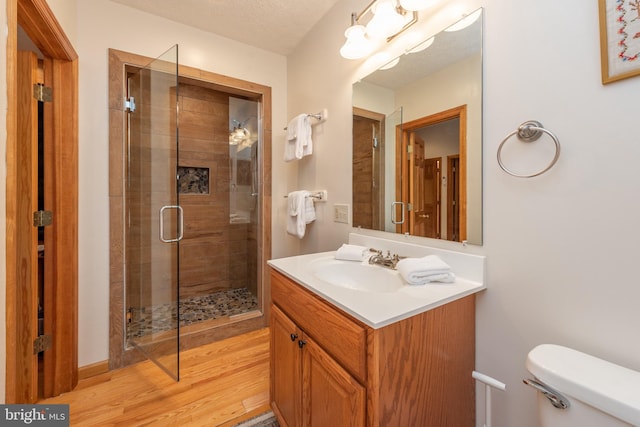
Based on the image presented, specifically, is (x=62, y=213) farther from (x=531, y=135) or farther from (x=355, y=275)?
(x=531, y=135)

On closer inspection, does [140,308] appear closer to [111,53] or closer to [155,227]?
[155,227]

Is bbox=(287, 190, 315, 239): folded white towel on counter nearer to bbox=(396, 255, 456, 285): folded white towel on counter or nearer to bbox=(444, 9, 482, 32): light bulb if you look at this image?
bbox=(396, 255, 456, 285): folded white towel on counter

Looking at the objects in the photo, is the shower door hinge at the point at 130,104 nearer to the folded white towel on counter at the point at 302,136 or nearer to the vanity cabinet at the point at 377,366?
the folded white towel on counter at the point at 302,136

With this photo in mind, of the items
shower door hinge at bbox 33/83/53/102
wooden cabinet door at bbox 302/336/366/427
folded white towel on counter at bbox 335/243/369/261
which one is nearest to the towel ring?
folded white towel on counter at bbox 335/243/369/261

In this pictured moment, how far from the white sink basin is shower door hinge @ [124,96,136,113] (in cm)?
166

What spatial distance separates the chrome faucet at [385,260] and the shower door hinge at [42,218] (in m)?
Answer: 1.83

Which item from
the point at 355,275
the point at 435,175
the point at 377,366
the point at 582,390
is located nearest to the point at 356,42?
the point at 435,175

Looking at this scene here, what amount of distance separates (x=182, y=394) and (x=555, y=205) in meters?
2.04

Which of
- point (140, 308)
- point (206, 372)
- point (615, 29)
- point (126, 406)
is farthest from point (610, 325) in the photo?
point (140, 308)

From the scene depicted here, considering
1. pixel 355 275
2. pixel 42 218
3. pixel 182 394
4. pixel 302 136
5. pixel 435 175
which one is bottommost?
pixel 182 394

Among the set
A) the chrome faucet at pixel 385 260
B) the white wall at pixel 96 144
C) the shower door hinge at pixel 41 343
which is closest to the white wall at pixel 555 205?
the chrome faucet at pixel 385 260

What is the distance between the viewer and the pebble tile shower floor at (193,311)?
5.98 feet

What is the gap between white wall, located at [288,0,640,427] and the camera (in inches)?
28.2

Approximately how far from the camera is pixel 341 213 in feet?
5.80
